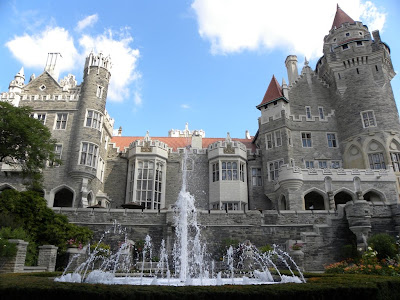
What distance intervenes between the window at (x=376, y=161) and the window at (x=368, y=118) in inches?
104

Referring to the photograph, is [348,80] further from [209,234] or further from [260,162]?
[209,234]

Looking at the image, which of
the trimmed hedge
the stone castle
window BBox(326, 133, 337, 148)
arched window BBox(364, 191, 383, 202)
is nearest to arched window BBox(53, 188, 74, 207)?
the stone castle

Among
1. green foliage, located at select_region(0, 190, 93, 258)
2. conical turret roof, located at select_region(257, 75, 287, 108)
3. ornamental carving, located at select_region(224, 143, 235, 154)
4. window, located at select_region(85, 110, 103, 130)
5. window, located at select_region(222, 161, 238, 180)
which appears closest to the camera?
green foliage, located at select_region(0, 190, 93, 258)

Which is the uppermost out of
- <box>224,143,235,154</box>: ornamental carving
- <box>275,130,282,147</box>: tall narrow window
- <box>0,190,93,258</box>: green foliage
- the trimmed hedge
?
<box>275,130,282,147</box>: tall narrow window

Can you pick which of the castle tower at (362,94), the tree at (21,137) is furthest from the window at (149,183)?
the castle tower at (362,94)

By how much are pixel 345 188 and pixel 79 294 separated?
2467 centimetres

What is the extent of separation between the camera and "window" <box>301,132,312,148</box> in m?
31.0

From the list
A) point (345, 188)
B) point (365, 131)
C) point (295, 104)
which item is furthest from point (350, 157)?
point (295, 104)

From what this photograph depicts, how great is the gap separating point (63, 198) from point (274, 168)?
60.6 ft

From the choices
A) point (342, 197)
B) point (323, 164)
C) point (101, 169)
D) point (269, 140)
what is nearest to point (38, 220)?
point (101, 169)

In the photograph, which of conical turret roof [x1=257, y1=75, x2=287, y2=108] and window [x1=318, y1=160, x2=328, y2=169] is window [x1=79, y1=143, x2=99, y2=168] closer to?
conical turret roof [x1=257, y1=75, x2=287, y2=108]

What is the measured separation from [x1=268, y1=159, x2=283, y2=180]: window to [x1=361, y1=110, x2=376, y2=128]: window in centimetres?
816

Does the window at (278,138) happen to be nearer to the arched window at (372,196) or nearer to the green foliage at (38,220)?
the arched window at (372,196)

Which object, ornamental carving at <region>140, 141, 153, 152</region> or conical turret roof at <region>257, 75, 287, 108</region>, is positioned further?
conical turret roof at <region>257, 75, 287, 108</region>
